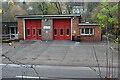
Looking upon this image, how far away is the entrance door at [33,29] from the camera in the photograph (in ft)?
83.5

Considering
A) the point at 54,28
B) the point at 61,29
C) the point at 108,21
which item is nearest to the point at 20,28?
the point at 54,28

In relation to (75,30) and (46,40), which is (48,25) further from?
(75,30)

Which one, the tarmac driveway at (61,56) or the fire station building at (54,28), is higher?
the fire station building at (54,28)

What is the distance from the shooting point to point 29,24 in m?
25.6

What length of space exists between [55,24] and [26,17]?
16.2 feet

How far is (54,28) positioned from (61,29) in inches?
46.2

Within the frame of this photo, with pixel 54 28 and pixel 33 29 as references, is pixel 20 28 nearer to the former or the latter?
pixel 33 29

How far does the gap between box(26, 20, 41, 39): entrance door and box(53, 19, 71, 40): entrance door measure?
270 centimetres

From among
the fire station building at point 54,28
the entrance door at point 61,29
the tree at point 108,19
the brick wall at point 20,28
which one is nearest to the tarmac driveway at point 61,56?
the tree at point 108,19

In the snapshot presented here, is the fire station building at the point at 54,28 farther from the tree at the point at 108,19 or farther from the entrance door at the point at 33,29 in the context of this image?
the tree at the point at 108,19

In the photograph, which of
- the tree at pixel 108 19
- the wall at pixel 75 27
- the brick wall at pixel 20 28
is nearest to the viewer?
the tree at pixel 108 19

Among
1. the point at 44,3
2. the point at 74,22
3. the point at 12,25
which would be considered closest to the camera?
the point at 74,22

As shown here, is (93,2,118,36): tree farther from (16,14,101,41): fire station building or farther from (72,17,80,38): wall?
(72,17,80,38): wall

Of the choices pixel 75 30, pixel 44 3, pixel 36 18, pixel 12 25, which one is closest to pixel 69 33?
pixel 75 30
